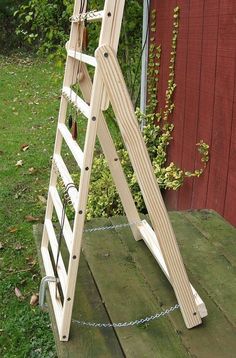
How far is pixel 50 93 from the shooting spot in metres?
8.52

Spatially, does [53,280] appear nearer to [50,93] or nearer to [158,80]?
[158,80]

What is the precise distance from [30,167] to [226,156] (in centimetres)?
274

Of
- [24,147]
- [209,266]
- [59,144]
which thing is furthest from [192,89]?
[24,147]

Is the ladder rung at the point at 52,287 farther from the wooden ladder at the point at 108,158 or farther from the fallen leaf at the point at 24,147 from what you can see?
the fallen leaf at the point at 24,147

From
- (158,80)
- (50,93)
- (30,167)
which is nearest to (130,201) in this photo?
(158,80)

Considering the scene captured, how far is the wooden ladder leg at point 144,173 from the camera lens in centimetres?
175

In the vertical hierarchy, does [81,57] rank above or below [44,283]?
above

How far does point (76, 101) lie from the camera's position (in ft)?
7.14

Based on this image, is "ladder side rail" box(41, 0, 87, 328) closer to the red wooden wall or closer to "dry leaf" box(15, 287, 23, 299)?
"dry leaf" box(15, 287, 23, 299)

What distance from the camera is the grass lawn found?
293cm

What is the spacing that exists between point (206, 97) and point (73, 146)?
1.47m

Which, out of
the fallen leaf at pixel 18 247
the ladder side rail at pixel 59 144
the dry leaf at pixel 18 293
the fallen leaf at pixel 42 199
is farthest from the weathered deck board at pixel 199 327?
the fallen leaf at pixel 42 199

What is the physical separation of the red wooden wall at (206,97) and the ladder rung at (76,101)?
106 cm

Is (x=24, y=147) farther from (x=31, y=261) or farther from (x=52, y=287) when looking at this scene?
(x=52, y=287)
